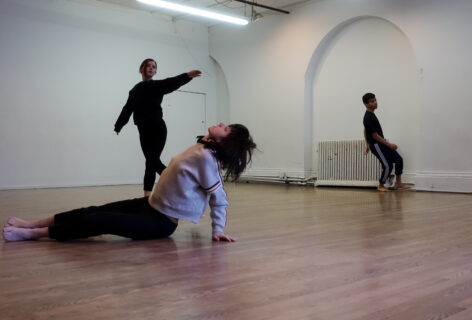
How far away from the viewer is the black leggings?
2498 millimetres

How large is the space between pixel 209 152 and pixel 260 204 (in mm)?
2248

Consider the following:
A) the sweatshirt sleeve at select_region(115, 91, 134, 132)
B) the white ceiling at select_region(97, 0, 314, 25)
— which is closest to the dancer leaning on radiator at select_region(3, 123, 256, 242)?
the sweatshirt sleeve at select_region(115, 91, 134, 132)

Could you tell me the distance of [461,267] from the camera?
2.04 meters

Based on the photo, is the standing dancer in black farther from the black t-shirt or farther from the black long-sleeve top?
the black t-shirt

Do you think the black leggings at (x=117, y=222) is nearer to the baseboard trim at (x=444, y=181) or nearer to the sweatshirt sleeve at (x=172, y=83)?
the sweatshirt sleeve at (x=172, y=83)

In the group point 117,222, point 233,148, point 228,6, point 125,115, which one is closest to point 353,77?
point 228,6

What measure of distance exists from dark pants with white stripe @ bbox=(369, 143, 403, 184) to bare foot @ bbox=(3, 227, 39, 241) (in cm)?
512

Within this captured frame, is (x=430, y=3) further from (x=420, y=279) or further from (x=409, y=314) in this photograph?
(x=409, y=314)

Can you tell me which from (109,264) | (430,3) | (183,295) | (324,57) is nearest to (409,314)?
(183,295)

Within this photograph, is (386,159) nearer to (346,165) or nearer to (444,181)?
(444,181)

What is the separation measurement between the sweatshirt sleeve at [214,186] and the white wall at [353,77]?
15.5 feet

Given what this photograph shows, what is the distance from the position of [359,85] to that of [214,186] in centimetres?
568

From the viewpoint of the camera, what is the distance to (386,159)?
683 centimetres

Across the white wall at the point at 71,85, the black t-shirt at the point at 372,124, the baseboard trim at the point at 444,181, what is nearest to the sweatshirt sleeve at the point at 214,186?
the black t-shirt at the point at 372,124
